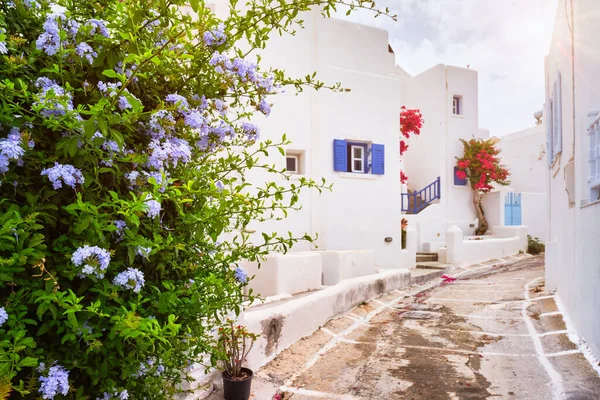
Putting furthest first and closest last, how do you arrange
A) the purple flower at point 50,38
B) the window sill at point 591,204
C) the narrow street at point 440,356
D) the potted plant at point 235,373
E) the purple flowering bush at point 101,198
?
the window sill at point 591,204
the narrow street at point 440,356
the potted plant at point 235,373
the purple flower at point 50,38
the purple flowering bush at point 101,198

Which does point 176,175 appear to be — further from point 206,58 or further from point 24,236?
point 24,236

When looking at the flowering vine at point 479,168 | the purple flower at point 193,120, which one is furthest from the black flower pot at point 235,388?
the flowering vine at point 479,168

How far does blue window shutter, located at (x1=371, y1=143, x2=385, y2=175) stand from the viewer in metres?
12.9

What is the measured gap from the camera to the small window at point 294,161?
11828 millimetres

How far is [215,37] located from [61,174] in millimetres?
1034

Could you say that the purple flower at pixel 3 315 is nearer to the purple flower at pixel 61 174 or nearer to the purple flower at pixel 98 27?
the purple flower at pixel 61 174

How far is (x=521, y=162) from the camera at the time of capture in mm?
24906

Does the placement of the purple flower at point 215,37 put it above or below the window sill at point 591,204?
above

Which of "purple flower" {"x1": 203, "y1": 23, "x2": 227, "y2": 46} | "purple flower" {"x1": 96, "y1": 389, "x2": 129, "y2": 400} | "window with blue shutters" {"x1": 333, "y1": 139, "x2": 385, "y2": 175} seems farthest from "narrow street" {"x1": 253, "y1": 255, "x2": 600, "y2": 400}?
"window with blue shutters" {"x1": 333, "y1": 139, "x2": 385, "y2": 175}

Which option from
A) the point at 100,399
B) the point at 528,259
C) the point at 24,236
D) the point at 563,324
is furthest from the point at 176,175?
the point at 528,259

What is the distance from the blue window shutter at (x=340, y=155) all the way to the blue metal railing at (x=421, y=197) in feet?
23.6

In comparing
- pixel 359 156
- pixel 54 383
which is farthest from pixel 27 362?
pixel 359 156

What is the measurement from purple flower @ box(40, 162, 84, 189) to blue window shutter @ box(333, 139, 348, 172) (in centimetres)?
1061

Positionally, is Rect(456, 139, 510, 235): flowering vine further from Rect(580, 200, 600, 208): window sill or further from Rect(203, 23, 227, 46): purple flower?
Rect(203, 23, 227, 46): purple flower
